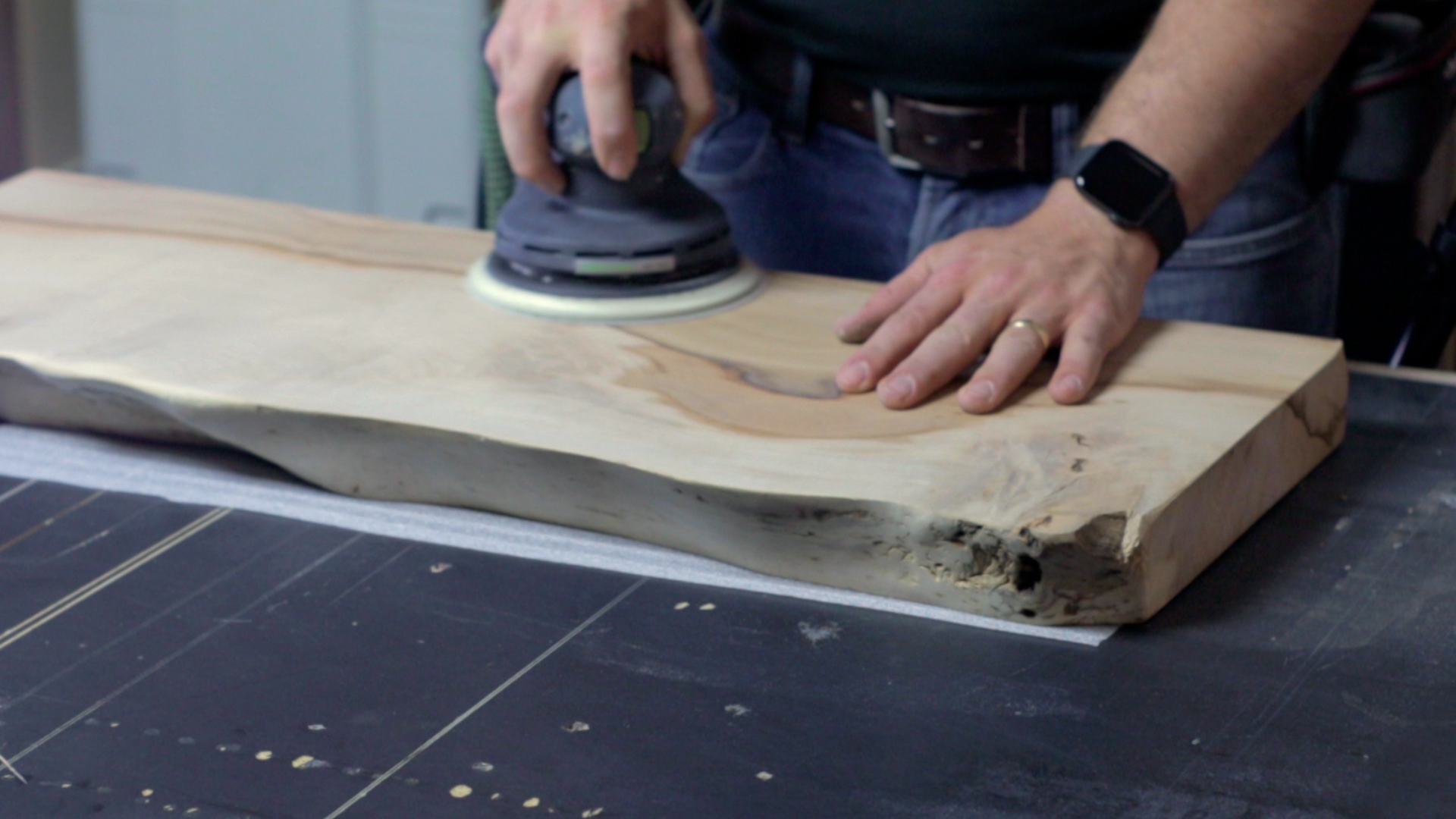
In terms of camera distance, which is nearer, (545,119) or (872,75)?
(545,119)

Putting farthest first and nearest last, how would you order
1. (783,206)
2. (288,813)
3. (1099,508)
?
(783,206) → (1099,508) → (288,813)

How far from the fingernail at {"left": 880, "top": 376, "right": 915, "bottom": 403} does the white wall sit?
2.12m

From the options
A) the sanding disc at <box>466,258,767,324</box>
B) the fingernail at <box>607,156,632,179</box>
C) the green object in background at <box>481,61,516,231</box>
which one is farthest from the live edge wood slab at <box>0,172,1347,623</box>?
the green object in background at <box>481,61,516,231</box>

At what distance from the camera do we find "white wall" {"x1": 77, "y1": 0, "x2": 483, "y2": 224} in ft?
9.87

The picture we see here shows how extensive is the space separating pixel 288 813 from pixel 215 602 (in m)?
0.23

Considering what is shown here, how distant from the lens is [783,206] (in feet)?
4.91

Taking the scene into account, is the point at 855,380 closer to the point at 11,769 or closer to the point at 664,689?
the point at 664,689

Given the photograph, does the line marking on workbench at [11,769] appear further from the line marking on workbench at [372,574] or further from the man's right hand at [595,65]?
the man's right hand at [595,65]

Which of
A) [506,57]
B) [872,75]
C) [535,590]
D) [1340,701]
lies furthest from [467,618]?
[872,75]

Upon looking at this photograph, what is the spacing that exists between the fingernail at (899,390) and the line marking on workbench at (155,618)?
15.3 inches

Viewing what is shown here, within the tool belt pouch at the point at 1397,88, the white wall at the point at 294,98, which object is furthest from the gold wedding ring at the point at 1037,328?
the white wall at the point at 294,98

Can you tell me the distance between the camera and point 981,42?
1.30 m

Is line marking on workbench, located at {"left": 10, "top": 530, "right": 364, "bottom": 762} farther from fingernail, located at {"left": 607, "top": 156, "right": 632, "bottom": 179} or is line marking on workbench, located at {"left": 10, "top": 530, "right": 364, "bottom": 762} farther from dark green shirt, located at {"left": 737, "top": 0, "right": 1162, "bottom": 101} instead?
dark green shirt, located at {"left": 737, "top": 0, "right": 1162, "bottom": 101}

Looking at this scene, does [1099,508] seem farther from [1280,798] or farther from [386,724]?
[386,724]
